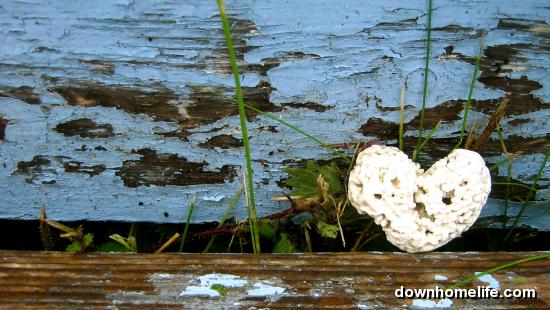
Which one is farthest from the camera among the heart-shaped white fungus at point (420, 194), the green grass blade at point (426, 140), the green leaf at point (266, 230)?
the green leaf at point (266, 230)

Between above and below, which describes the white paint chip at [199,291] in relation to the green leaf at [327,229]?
below

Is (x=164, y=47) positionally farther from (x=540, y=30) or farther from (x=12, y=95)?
(x=540, y=30)

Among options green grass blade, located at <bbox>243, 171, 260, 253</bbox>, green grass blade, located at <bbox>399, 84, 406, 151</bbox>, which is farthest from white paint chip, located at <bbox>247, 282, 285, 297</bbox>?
green grass blade, located at <bbox>399, 84, 406, 151</bbox>

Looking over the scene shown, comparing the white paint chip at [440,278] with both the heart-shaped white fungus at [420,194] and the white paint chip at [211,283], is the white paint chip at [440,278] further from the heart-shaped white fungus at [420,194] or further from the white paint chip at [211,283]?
the white paint chip at [211,283]

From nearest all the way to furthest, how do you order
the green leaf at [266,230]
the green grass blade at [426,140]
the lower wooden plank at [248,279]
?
1. the lower wooden plank at [248,279]
2. the green grass blade at [426,140]
3. the green leaf at [266,230]

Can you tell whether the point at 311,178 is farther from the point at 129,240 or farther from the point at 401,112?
the point at 129,240

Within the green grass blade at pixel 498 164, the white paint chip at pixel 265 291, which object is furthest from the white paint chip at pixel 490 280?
the white paint chip at pixel 265 291

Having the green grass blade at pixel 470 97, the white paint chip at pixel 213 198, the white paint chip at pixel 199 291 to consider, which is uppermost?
the green grass blade at pixel 470 97
